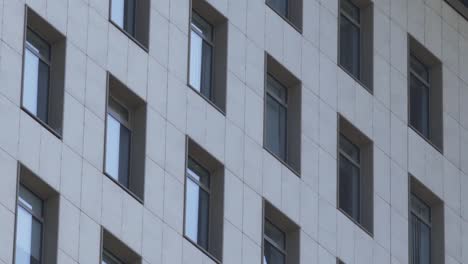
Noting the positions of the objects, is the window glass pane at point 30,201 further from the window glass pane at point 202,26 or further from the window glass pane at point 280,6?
the window glass pane at point 280,6

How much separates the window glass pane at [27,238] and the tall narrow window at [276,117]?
783 cm

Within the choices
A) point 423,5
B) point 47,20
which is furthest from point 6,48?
point 423,5

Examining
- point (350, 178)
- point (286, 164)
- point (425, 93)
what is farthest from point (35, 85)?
point (425, 93)

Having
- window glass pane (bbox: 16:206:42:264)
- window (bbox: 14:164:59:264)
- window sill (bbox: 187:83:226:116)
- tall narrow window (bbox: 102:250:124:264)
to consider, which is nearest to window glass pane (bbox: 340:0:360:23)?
window sill (bbox: 187:83:226:116)

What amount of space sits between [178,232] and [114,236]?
6.80 feet

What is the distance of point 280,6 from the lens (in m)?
50.1

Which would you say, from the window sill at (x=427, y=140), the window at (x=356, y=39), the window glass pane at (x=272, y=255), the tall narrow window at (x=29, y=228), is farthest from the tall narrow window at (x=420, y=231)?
the tall narrow window at (x=29, y=228)

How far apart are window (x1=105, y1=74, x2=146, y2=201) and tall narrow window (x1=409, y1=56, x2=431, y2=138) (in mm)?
10768

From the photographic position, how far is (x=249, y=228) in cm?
4672

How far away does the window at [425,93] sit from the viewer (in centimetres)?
5422

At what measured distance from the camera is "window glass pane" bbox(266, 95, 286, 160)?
1916 inches

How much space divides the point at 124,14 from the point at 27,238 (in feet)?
18.5

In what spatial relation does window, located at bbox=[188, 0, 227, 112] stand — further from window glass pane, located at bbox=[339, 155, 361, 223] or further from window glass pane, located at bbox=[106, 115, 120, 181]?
window glass pane, located at bbox=[339, 155, 361, 223]

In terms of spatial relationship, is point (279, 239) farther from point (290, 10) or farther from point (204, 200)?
point (290, 10)
